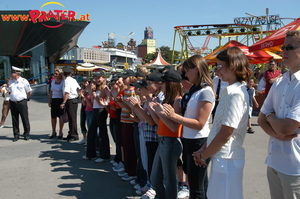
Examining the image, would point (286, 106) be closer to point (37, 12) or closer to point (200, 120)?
point (200, 120)

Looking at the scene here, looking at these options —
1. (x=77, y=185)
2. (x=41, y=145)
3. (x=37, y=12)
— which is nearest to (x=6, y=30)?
(x=37, y=12)

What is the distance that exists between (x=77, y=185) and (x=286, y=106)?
3.55 meters

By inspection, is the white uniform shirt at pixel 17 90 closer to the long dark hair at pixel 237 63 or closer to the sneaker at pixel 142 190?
the sneaker at pixel 142 190

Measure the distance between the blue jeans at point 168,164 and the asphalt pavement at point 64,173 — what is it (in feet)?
3.45

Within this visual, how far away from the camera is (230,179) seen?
2121 millimetres

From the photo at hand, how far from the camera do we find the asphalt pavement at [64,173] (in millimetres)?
4105

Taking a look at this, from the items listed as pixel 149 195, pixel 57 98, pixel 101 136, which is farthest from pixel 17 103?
pixel 149 195

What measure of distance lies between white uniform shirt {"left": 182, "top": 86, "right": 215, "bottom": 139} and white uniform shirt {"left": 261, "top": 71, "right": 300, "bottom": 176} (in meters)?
0.64

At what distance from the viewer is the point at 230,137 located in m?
2.15

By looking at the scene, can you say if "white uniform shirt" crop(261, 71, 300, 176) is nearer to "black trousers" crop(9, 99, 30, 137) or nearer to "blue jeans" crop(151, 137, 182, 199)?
"blue jeans" crop(151, 137, 182, 199)

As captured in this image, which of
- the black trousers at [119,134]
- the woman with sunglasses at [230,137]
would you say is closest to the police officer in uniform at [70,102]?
the black trousers at [119,134]

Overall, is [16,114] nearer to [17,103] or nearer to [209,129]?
[17,103]

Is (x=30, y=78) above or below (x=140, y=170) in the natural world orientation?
above

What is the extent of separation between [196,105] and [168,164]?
76 cm
